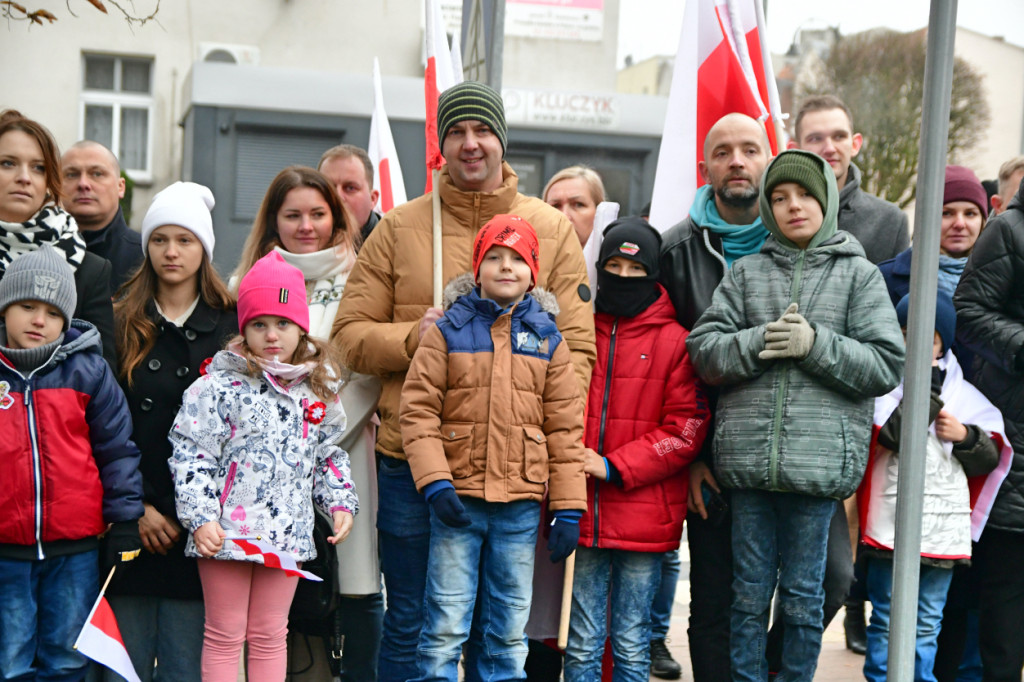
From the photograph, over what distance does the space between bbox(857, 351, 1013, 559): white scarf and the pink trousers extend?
227 cm

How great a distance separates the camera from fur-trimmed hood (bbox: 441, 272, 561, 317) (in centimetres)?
391

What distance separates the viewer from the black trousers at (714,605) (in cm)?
416

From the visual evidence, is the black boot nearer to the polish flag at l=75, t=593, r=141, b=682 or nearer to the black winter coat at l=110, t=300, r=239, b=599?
the black winter coat at l=110, t=300, r=239, b=599

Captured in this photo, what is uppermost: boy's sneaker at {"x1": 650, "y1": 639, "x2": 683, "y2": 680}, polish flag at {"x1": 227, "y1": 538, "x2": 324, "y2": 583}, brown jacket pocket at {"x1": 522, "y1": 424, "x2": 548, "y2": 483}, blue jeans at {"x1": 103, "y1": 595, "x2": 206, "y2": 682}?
brown jacket pocket at {"x1": 522, "y1": 424, "x2": 548, "y2": 483}

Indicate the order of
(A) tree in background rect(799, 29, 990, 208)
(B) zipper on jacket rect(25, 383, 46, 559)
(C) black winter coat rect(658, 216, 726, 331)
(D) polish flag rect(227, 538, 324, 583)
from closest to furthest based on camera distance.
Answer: (B) zipper on jacket rect(25, 383, 46, 559) < (D) polish flag rect(227, 538, 324, 583) < (C) black winter coat rect(658, 216, 726, 331) < (A) tree in background rect(799, 29, 990, 208)

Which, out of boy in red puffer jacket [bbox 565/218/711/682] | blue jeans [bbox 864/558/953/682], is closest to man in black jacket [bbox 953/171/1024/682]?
blue jeans [bbox 864/558/953/682]

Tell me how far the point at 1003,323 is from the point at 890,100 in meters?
24.6

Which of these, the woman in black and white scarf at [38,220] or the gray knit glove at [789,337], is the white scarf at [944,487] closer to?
the gray knit glove at [789,337]

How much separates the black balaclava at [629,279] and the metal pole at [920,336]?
122cm

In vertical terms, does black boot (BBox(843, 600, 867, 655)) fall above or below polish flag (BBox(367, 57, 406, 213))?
below

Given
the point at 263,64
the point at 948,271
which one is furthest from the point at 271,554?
the point at 263,64

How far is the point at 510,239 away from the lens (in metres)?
3.81

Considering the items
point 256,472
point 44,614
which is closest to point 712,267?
point 256,472

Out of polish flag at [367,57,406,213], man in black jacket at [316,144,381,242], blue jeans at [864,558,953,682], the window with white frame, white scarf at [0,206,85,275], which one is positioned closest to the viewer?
white scarf at [0,206,85,275]
